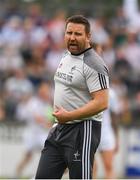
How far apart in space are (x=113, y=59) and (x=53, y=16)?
2.63 m

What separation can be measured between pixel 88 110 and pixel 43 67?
11.0 m

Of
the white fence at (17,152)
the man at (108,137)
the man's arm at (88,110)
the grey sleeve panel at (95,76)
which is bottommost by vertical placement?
the white fence at (17,152)

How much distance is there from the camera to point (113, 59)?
19.4m

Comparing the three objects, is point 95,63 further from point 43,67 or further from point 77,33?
point 43,67

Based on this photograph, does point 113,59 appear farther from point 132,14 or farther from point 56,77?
point 56,77

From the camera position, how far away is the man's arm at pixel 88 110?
8.41m

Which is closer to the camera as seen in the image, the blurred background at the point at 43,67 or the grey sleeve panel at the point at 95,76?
the grey sleeve panel at the point at 95,76

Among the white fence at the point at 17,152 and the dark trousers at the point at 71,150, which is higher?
the dark trousers at the point at 71,150

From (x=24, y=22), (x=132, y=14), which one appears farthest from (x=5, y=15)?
(x=132, y=14)

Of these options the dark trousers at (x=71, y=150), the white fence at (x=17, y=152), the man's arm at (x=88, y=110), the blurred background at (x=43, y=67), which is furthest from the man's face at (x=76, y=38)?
the white fence at (x=17, y=152)

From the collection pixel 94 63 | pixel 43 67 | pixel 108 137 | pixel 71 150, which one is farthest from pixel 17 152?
pixel 94 63

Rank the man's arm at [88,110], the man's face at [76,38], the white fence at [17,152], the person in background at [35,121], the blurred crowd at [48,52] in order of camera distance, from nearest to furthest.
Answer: the man's arm at [88,110]
the man's face at [76,38]
the person in background at [35,121]
the white fence at [17,152]
the blurred crowd at [48,52]

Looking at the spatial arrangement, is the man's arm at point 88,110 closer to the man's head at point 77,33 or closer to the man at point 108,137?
the man's head at point 77,33

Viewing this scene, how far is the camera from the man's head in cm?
851
